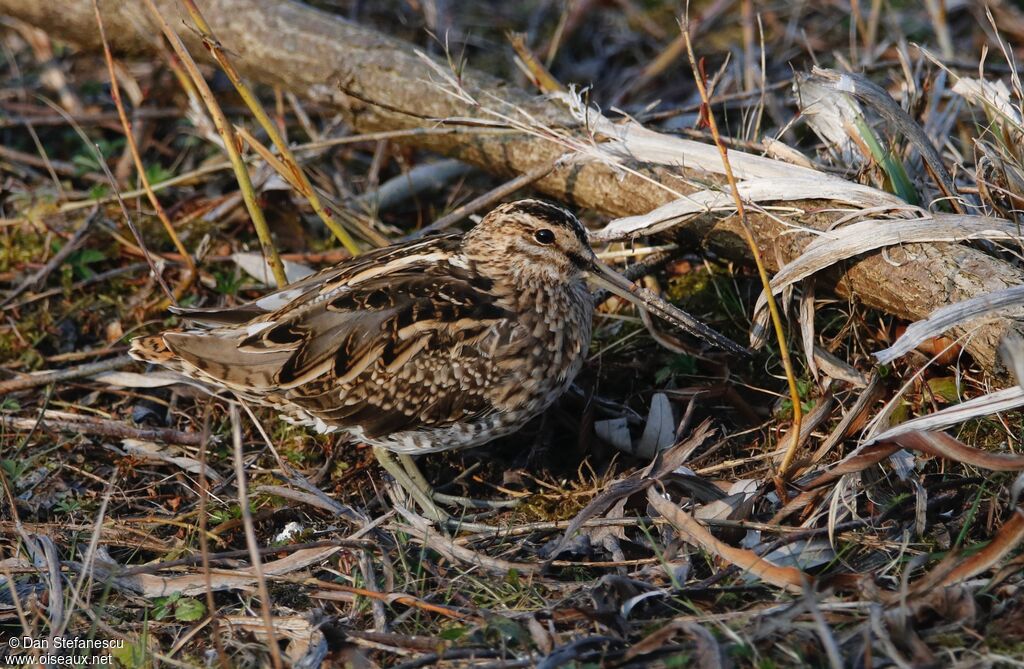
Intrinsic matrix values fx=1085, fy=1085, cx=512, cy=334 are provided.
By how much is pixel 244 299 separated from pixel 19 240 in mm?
1403

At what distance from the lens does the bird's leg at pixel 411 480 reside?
439cm

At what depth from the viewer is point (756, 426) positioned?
4.63 m

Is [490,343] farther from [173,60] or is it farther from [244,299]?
[173,60]

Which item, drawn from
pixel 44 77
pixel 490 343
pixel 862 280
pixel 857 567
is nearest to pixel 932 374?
pixel 862 280

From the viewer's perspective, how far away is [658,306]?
4633 millimetres

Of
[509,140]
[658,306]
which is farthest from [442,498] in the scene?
[509,140]

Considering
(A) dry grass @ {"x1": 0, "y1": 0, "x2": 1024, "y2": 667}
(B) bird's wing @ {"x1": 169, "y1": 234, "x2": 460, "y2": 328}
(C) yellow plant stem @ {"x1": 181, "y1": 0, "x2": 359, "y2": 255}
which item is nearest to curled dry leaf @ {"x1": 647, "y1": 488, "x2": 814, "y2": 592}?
(A) dry grass @ {"x1": 0, "y1": 0, "x2": 1024, "y2": 667}

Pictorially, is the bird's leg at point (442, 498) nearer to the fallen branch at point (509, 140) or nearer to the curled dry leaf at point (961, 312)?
the fallen branch at point (509, 140)

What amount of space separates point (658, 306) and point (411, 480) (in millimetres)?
1287

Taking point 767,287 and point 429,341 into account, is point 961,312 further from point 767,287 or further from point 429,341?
point 429,341

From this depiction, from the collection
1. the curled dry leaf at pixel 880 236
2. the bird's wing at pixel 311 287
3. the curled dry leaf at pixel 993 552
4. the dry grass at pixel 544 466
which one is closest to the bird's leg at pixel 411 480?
the dry grass at pixel 544 466

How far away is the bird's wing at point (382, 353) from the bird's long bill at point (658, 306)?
0.45m

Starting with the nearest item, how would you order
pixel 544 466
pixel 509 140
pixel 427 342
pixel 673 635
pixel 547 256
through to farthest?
pixel 673 635
pixel 427 342
pixel 547 256
pixel 544 466
pixel 509 140

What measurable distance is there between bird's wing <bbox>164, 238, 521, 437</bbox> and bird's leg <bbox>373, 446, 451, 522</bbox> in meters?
0.26
